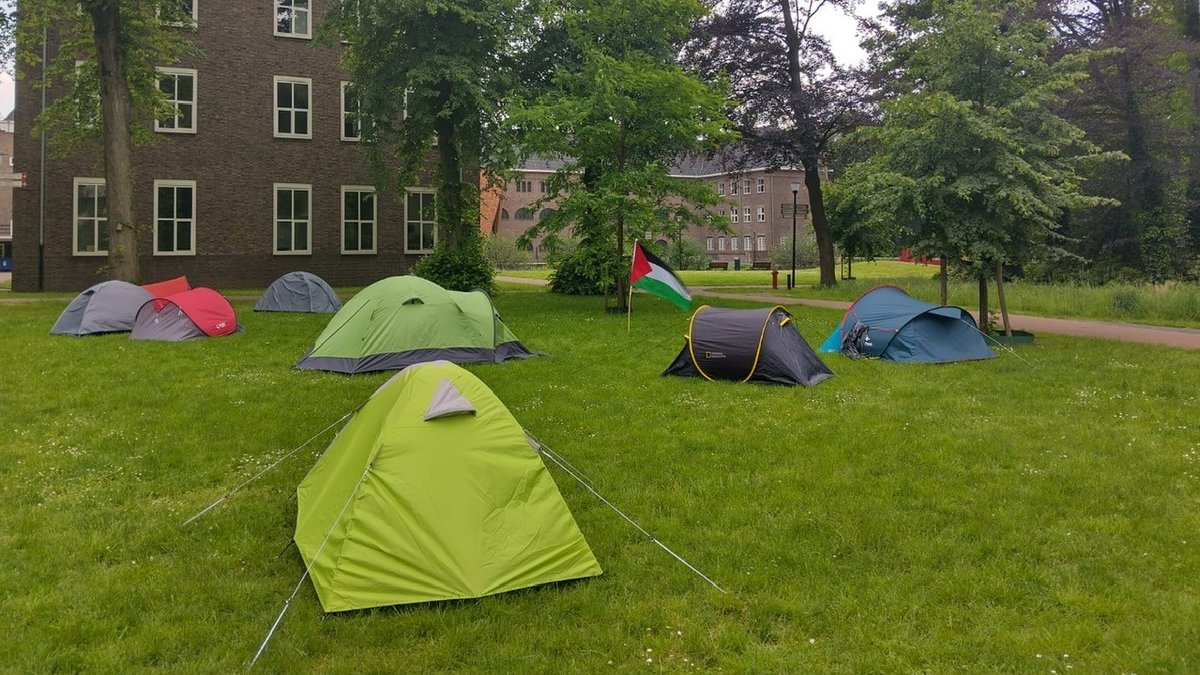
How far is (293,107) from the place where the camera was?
28922 millimetres

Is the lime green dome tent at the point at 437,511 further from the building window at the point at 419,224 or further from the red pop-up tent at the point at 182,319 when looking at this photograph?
the building window at the point at 419,224

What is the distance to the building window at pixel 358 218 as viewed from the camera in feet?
98.1

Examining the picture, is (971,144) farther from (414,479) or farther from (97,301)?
(97,301)

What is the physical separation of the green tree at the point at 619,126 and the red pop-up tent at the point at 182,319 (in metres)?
7.21

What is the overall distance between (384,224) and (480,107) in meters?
11.8

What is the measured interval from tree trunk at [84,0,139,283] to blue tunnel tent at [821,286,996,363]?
16.3 meters

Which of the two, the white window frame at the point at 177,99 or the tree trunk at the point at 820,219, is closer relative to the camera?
the white window frame at the point at 177,99

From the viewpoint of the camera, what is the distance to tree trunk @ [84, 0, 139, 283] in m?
19.0

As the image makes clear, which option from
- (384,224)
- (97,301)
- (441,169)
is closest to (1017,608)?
(97,301)

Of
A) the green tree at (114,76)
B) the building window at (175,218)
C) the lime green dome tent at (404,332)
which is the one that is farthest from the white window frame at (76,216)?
the lime green dome tent at (404,332)

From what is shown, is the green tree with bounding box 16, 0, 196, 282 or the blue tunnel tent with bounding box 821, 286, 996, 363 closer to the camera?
the blue tunnel tent with bounding box 821, 286, 996, 363

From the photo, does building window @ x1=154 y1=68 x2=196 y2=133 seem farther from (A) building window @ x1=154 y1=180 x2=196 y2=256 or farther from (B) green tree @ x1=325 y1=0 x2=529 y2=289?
(B) green tree @ x1=325 y1=0 x2=529 y2=289

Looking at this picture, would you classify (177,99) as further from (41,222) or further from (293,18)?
(41,222)

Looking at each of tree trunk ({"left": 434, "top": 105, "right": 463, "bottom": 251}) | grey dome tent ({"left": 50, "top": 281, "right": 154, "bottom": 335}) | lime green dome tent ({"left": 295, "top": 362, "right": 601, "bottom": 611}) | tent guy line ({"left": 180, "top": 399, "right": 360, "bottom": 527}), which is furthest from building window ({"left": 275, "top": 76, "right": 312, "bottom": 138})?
lime green dome tent ({"left": 295, "top": 362, "right": 601, "bottom": 611})
